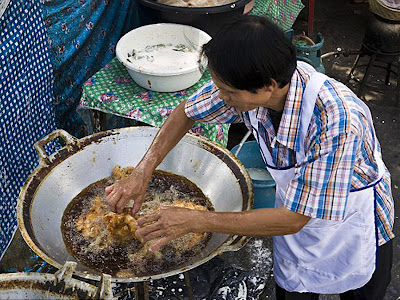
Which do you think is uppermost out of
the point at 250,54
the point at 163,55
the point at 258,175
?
the point at 250,54

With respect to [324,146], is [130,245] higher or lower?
lower

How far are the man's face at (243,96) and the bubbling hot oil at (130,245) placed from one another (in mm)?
840

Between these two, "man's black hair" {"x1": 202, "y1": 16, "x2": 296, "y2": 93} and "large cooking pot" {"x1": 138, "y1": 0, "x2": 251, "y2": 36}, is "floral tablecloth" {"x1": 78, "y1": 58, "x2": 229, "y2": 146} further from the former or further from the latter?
"man's black hair" {"x1": 202, "y1": 16, "x2": 296, "y2": 93}

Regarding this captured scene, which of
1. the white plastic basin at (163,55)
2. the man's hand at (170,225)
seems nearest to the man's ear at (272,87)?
the man's hand at (170,225)

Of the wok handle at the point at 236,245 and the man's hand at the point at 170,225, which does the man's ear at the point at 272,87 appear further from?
the wok handle at the point at 236,245

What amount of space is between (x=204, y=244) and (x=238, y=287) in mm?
1166

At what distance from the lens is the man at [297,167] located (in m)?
1.72

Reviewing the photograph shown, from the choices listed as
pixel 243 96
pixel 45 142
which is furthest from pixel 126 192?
pixel 243 96

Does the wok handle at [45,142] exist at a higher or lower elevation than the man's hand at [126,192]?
higher

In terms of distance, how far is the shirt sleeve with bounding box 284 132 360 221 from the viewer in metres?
1.74

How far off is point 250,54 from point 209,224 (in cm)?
72

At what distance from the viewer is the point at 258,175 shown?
151 inches

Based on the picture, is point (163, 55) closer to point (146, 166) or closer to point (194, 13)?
point (194, 13)

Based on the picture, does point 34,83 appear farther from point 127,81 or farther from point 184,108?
point 184,108
